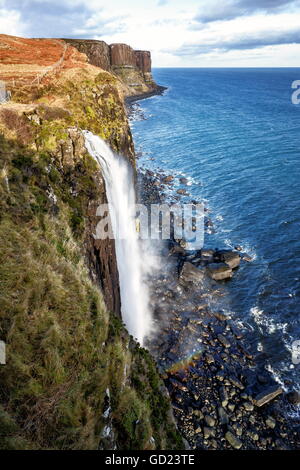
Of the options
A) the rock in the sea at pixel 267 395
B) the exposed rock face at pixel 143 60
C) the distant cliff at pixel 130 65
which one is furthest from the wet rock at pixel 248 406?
the exposed rock face at pixel 143 60

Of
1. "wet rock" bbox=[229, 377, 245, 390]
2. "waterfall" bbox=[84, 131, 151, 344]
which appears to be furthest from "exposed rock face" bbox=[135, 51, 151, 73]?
"wet rock" bbox=[229, 377, 245, 390]

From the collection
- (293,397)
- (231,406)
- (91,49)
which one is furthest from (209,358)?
(91,49)

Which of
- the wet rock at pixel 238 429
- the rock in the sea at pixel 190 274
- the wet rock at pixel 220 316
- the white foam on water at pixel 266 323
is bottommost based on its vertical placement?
the wet rock at pixel 238 429

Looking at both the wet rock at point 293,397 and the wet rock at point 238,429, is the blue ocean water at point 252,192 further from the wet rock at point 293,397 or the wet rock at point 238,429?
the wet rock at point 238,429

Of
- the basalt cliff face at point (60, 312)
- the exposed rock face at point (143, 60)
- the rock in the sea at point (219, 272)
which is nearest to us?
the basalt cliff face at point (60, 312)

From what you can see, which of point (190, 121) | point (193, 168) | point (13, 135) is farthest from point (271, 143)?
point (13, 135)

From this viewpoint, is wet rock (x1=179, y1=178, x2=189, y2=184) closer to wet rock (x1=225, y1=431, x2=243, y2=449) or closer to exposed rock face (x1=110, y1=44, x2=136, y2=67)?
wet rock (x1=225, y1=431, x2=243, y2=449)

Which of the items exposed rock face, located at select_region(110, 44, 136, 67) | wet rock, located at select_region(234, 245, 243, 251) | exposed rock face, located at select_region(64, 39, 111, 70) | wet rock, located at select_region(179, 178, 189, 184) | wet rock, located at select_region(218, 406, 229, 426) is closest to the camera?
wet rock, located at select_region(218, 406, 229, 426)
